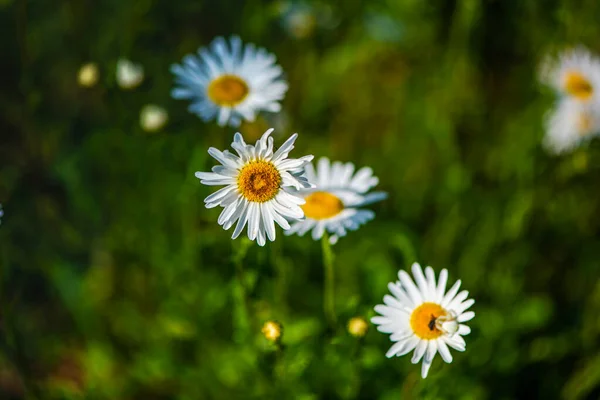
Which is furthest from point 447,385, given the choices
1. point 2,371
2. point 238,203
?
point 2,371

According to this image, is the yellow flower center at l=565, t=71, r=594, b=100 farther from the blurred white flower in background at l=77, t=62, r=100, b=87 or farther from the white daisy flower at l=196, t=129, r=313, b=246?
the blurred white flower in background at l=77, t=62, r=100, b=87

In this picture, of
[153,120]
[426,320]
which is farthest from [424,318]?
[153,120]

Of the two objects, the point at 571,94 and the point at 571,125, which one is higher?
the point at 571,94

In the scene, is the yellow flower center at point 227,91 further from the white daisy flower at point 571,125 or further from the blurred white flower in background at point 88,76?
the white daisy flower at point 571,125

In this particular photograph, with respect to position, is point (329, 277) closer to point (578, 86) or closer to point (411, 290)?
point (411, 290)

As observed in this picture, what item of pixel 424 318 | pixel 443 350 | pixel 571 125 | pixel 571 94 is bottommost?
pixel 443 350

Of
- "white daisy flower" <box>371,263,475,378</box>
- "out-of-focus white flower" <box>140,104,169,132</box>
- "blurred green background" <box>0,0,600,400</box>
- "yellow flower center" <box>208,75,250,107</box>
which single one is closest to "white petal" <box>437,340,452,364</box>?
"white daisy flower" <box>371,263,475,378</box>

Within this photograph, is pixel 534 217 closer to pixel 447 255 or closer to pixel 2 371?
pixel 447 255
